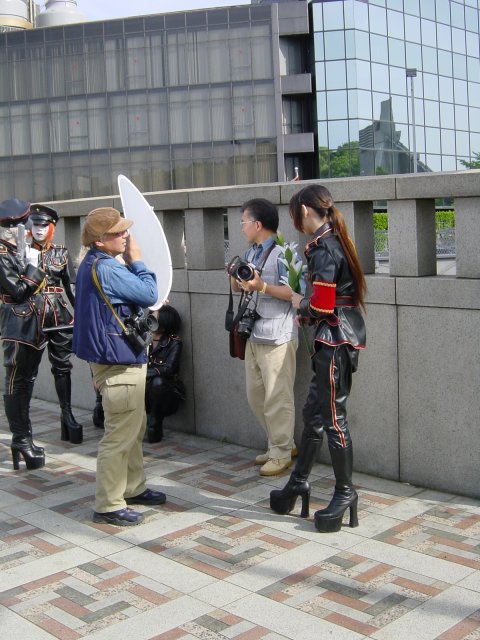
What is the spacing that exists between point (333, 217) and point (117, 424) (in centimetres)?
176

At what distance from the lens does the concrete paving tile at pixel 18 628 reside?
3795 mm

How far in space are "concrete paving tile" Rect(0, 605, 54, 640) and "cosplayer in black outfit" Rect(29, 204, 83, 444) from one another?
2.96 meters

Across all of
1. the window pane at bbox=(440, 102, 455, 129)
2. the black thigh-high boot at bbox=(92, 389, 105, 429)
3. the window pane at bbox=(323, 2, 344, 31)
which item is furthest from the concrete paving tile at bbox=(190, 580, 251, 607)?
the window pane at bbox=(440, 102, 455, 129)

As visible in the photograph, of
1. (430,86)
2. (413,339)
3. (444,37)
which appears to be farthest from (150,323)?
(444,37)

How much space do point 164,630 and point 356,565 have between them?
3.68ft

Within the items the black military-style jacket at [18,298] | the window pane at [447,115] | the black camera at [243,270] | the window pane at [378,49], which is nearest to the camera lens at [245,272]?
the black camera at [243,270]

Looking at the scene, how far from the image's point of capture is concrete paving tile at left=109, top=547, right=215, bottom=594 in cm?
428

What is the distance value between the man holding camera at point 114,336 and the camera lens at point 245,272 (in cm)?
65

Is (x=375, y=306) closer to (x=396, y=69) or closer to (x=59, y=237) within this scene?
(x=59, y=237)

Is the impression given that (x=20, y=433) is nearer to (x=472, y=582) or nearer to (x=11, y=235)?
(x=11, y=235)

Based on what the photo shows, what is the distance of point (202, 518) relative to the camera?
5238 mm

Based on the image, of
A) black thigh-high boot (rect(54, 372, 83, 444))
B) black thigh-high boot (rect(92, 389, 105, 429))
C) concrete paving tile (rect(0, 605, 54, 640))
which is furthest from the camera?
black thigh-high boot (rect(92, 389, 105, 429))

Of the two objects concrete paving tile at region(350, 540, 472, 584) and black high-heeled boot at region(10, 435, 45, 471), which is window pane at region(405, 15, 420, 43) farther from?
concrete paving tile at region(350, 540, 472, 584)

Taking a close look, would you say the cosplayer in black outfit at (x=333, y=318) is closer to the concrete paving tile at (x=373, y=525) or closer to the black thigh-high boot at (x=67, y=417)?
the concrete paving tile at (x=373, y=525)
